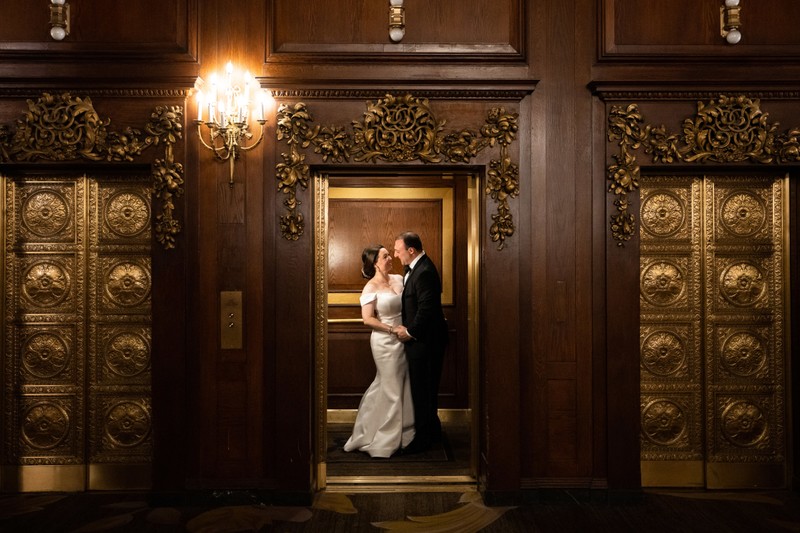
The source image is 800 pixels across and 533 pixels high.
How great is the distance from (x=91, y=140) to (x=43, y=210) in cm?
72

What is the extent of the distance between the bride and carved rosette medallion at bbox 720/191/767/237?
8.88ft

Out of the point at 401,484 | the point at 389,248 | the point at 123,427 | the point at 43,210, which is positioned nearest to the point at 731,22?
the point at 389,248

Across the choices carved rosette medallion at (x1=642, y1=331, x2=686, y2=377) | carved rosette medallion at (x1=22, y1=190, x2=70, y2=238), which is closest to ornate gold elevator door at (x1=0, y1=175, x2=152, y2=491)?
carved rosette medallion at (x1=22, y1=190, x2=70, y2=238)

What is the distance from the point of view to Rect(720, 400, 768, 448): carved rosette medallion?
458cm

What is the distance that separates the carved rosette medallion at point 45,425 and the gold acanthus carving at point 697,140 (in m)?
4.19

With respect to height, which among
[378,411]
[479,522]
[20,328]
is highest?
[20,328]

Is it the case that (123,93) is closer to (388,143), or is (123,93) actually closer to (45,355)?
(388,143)

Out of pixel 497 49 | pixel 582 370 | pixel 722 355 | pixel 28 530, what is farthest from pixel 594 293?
pixel 28 530

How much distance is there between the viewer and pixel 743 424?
4.58 metres

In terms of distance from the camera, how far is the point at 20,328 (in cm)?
454

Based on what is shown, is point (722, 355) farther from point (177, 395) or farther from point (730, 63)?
point (177, 395)

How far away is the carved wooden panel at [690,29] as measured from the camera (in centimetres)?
428

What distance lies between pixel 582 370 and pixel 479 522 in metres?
1.24

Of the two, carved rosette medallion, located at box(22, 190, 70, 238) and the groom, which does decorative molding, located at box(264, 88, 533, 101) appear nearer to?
the groom
